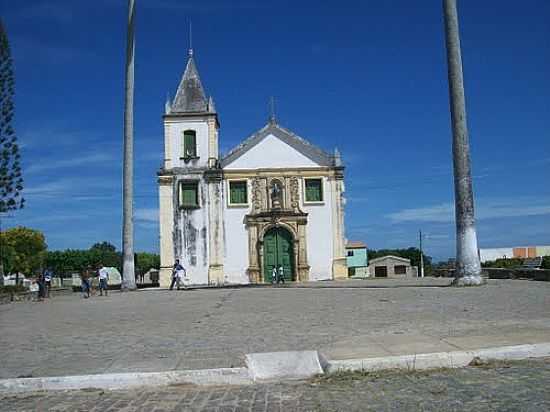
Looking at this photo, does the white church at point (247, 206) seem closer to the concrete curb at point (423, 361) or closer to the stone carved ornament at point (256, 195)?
the stone carved ornament at point (256, 195)

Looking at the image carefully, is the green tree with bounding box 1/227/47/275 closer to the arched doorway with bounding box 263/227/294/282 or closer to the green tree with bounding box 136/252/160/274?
the green tree with bounding box 136/252/160/274

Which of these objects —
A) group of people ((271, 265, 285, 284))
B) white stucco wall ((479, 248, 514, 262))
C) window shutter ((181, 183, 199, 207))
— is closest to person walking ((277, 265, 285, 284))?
group of people ((271, 265, 285, 284))

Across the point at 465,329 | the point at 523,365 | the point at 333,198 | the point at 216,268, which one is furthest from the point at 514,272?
the point at 523,365

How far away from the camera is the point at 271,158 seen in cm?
3662

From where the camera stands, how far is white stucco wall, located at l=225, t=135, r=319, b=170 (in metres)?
36.5

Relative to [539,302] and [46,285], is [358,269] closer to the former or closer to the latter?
[46,285]

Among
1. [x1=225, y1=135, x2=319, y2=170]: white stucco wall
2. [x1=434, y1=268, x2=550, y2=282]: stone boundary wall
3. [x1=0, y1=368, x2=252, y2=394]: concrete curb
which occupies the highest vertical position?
[x1=225, y1=135, x2=319, y2=170]: white stucco wall

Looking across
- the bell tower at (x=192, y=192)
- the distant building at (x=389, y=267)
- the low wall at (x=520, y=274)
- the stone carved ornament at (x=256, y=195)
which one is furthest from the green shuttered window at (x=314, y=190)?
the distant building at (x=389, y=267)

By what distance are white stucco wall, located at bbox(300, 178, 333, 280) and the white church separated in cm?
6

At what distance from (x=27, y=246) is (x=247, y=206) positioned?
120 feet

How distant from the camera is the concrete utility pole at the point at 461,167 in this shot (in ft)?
67.2

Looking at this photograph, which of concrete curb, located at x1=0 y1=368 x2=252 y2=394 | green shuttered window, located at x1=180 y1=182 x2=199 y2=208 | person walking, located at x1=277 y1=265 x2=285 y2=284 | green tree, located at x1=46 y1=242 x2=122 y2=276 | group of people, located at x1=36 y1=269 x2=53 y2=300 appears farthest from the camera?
green tree, located at x1=46 y1=242 x2=122 y2=276

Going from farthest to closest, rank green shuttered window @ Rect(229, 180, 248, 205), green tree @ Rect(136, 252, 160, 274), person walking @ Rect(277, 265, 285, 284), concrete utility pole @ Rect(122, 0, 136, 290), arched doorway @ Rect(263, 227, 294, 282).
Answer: green tree @ Rect(136, 252, 160, 274) < green shuttered window @ Rect(229, 180, 248, 205) < arched doorway @ Rect(263, 227, 294, 282) < person walking @ Rect(277, 265, 285, 284) < concrete utility pole @ Rect(122, 0, 136, 290)

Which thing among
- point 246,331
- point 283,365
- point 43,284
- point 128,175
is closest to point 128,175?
point 128,175
